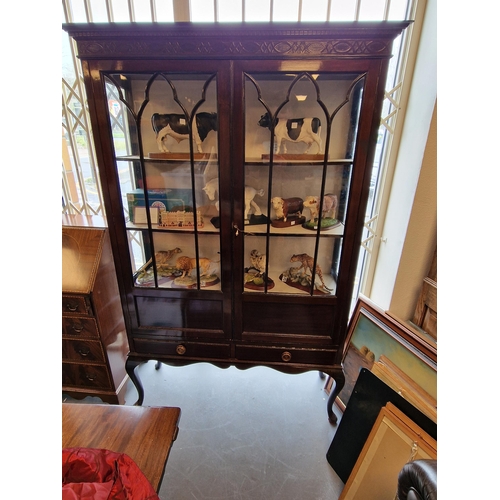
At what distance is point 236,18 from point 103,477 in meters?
2.01

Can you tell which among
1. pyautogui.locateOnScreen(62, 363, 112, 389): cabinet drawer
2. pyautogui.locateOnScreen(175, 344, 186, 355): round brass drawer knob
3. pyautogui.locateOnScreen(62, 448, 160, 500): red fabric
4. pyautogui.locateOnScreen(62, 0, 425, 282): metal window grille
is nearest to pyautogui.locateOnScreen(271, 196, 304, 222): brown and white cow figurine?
pyautogui.locateOnScreen(62, 0, 425, 282): metal window grille

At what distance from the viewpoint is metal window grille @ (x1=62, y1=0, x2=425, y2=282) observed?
136 cm

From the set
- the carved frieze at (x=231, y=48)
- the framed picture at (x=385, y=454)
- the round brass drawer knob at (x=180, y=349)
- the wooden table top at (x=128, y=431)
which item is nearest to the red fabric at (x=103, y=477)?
the wooden table top at (x=128, y=431)

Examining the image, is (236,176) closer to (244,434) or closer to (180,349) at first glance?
(180,349)

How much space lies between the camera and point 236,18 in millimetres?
1428

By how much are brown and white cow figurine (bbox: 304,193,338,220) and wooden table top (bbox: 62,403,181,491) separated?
1006mm

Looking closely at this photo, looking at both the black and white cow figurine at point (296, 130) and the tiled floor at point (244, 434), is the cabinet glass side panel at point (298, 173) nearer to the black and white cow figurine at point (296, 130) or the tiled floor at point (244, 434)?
the black and white cow figurine at point (296, 130)

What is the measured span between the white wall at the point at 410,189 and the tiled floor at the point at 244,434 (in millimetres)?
838

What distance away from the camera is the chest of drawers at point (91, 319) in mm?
1316

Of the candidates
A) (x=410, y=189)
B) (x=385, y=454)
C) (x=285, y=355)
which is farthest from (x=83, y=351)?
(x=410, y=189)

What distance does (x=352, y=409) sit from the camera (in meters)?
1.28
